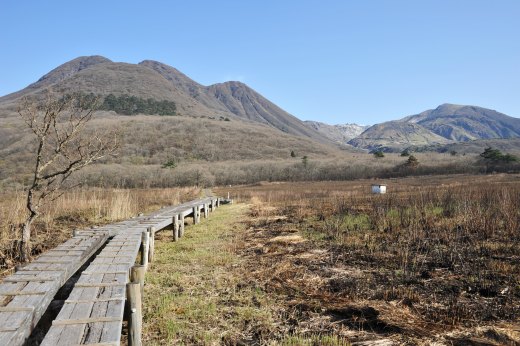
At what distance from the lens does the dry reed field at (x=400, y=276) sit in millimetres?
4742

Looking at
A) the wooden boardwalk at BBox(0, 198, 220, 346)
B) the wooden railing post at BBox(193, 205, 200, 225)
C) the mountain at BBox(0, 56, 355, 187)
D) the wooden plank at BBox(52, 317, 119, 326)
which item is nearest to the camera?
the wooden boardwalk at BBox(0, 198, 220, 346)

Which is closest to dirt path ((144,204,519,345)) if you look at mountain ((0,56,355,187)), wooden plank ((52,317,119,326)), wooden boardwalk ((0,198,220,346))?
wooden boardwalk ((0,198,220,346))

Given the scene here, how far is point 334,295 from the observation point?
600 centimetres

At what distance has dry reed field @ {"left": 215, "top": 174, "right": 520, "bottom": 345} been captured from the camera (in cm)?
474

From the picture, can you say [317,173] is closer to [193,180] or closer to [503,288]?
[193,180]

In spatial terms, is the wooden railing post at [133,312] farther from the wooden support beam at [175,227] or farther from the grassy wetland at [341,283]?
the wooden support beam at [175,227]

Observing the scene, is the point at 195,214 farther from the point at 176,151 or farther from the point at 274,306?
the point at 176,151

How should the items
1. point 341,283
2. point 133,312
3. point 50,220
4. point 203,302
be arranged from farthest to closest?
1. point 50,220
2. point 341,283
3. point 203,302
4. point 133,312

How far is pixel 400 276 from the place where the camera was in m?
6.78

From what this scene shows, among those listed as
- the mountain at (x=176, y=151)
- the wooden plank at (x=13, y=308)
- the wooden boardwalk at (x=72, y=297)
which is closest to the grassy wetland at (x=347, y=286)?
the wooden boardwalk at (x=72, y=297)

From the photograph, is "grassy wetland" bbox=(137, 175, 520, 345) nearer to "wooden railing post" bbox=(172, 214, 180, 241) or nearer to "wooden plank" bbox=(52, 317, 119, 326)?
"wooden railing post" bbox=(172, 214, 180, 241)

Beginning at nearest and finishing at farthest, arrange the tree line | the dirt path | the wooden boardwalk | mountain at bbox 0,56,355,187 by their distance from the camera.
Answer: the wooden boardwalk
the dirt path
mountain at bbox 0,56,355,187
the tree line

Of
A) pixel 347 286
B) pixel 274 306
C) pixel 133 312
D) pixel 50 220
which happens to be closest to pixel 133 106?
pixel 50 220

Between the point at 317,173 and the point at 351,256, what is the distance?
167 ft
